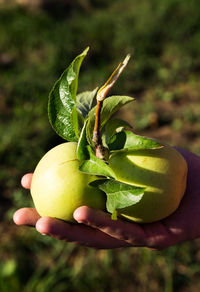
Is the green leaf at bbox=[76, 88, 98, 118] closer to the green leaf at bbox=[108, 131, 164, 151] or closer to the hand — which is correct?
the green leaf at bbox=[108, 131, 164, 151]

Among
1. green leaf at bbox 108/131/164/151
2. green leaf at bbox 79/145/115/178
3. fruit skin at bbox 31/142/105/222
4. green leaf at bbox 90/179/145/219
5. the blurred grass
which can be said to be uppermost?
green leaf at bbox 108/131/164/151

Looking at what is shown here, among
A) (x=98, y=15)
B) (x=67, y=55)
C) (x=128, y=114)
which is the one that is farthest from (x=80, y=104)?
(x=98, y=15)

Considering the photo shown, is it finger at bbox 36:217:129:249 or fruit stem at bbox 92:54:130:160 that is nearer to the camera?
fruit stem at bbox 92:54:130:160

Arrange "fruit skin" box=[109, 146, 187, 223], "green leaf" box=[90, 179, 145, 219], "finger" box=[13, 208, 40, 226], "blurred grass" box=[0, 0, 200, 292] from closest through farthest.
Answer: "green leaf" box=[90, 179, 145, 219] → "fruit skin" box=[109, 146, 187, 223] → "finger" box=[13, 208, 40, 226] → "blurred grass" box=[0, 0, 200, 292]

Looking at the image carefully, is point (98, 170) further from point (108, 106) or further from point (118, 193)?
point (108, 106)

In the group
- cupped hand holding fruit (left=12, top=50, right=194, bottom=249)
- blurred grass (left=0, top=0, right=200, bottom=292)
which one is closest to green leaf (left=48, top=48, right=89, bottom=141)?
cupped hand holding fruit (left=12, top=50, right=194, bottom=249)

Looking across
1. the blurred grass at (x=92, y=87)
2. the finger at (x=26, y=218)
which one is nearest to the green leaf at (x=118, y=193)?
the finger at (x=26, y=218)

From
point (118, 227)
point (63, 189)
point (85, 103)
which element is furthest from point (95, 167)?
point (85, 103)

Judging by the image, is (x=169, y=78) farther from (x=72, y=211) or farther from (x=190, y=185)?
(x=72, y=211)
